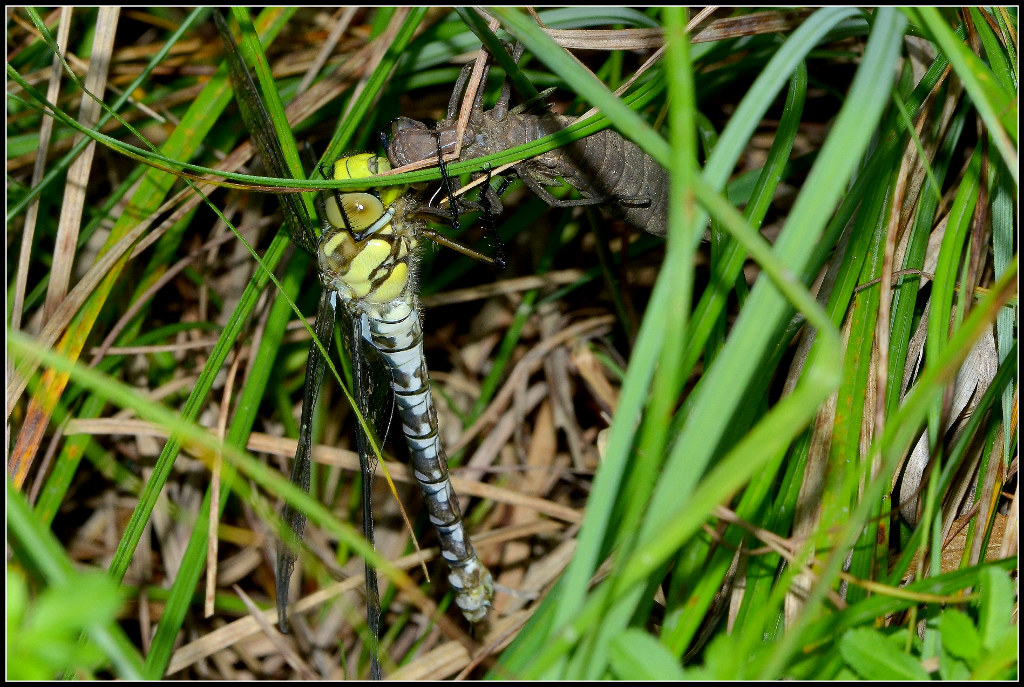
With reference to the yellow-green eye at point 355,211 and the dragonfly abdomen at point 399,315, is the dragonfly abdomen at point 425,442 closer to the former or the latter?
the dragonfly abdomen at point 399,315

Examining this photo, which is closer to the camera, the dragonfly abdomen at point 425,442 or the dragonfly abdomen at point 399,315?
the dragonfly abdomen at point 399,315

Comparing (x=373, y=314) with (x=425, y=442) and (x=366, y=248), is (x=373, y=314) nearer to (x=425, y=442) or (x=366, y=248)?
(x=366, y=248)

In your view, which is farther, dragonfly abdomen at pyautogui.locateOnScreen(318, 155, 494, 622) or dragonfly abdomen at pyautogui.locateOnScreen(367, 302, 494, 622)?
dragonfly abdomen at pyautogui.locateOnScreen(367, 302, 494, 622)

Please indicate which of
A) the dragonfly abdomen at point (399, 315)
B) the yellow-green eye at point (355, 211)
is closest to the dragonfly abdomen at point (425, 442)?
the dragonfly abdomen at point (399, 315)

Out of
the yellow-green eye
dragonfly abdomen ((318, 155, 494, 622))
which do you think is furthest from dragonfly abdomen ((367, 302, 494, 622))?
the yellow-green eye

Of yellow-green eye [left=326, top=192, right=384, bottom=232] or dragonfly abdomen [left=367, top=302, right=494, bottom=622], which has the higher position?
yellow-green eye [left=326, top=192, right=384, bottom=232]

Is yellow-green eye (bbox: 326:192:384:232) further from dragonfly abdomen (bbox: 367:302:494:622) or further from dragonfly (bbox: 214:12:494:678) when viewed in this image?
dragonfly abdomen (bbox: 367:302:494:622)

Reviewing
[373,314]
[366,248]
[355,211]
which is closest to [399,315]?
[373,314]
